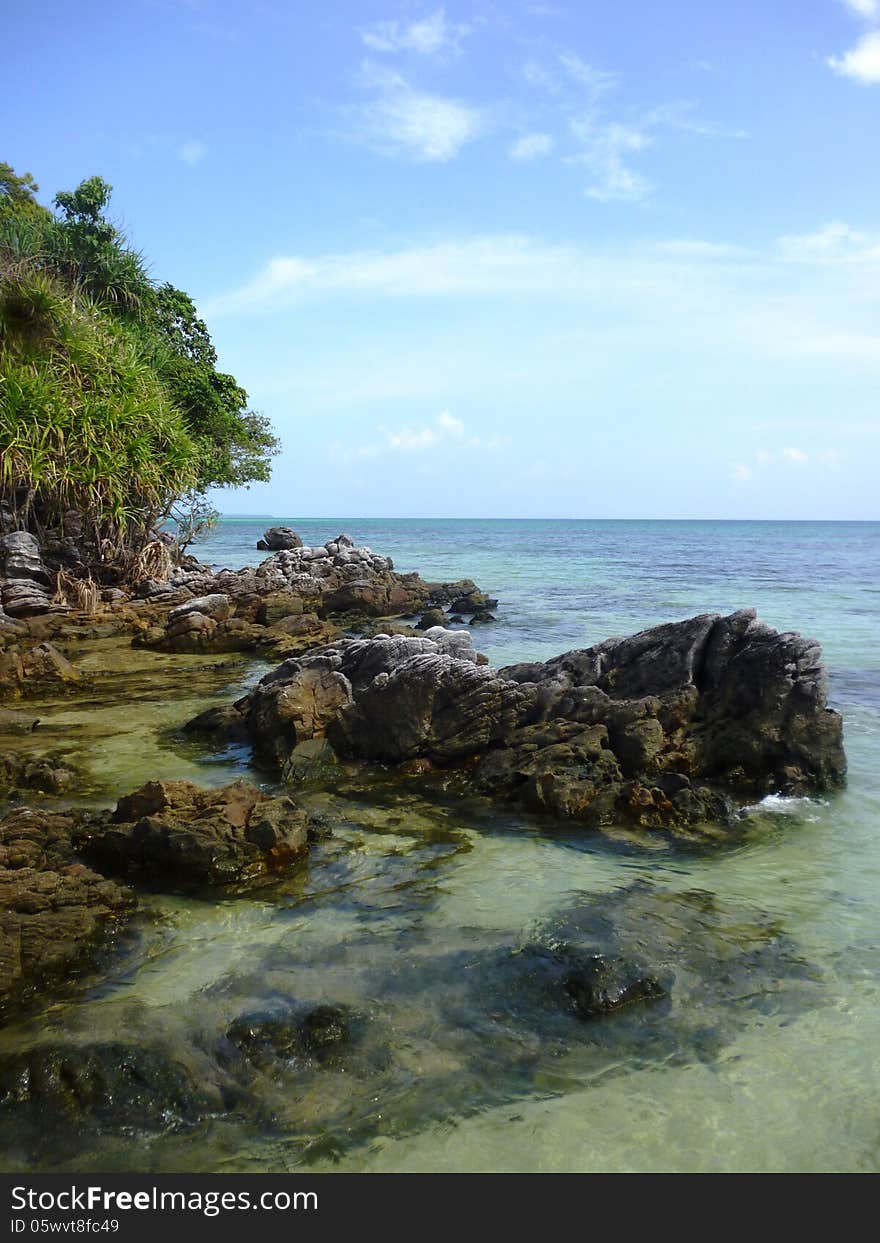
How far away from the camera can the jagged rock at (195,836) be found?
6.88 meters

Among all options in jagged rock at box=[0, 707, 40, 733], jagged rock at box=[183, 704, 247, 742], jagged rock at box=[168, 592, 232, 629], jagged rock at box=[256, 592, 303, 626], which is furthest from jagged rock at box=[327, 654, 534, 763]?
jagged rock at box=[256, 592, 303, 626]

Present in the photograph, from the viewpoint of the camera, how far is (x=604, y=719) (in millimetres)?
10148

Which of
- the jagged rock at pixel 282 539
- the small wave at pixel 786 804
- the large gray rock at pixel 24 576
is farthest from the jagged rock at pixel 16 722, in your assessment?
the jagged rock at pixel 282 539

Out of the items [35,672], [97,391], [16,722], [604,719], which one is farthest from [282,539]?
[604,719]

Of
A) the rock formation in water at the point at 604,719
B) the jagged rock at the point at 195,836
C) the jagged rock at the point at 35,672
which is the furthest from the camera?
the jagged rock at the point at 35,672

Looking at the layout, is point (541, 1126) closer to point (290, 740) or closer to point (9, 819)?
point (9, 819)

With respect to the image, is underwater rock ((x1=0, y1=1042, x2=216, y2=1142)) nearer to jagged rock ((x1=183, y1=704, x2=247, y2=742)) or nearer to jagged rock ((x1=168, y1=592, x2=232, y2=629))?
jagged rock ((x1=183, y1=704, x2=247, y2=742))

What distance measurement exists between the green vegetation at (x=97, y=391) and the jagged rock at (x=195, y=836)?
581 inches

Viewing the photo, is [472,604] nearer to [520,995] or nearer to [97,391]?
[97,391]

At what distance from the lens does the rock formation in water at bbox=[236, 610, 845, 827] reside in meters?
9.10

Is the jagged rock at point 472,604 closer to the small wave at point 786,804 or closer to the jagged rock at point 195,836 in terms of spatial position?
the small wave at point 786,804

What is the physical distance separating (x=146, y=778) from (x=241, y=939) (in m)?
4.00

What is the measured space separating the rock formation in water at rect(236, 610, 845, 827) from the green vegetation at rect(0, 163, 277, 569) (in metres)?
12.4
